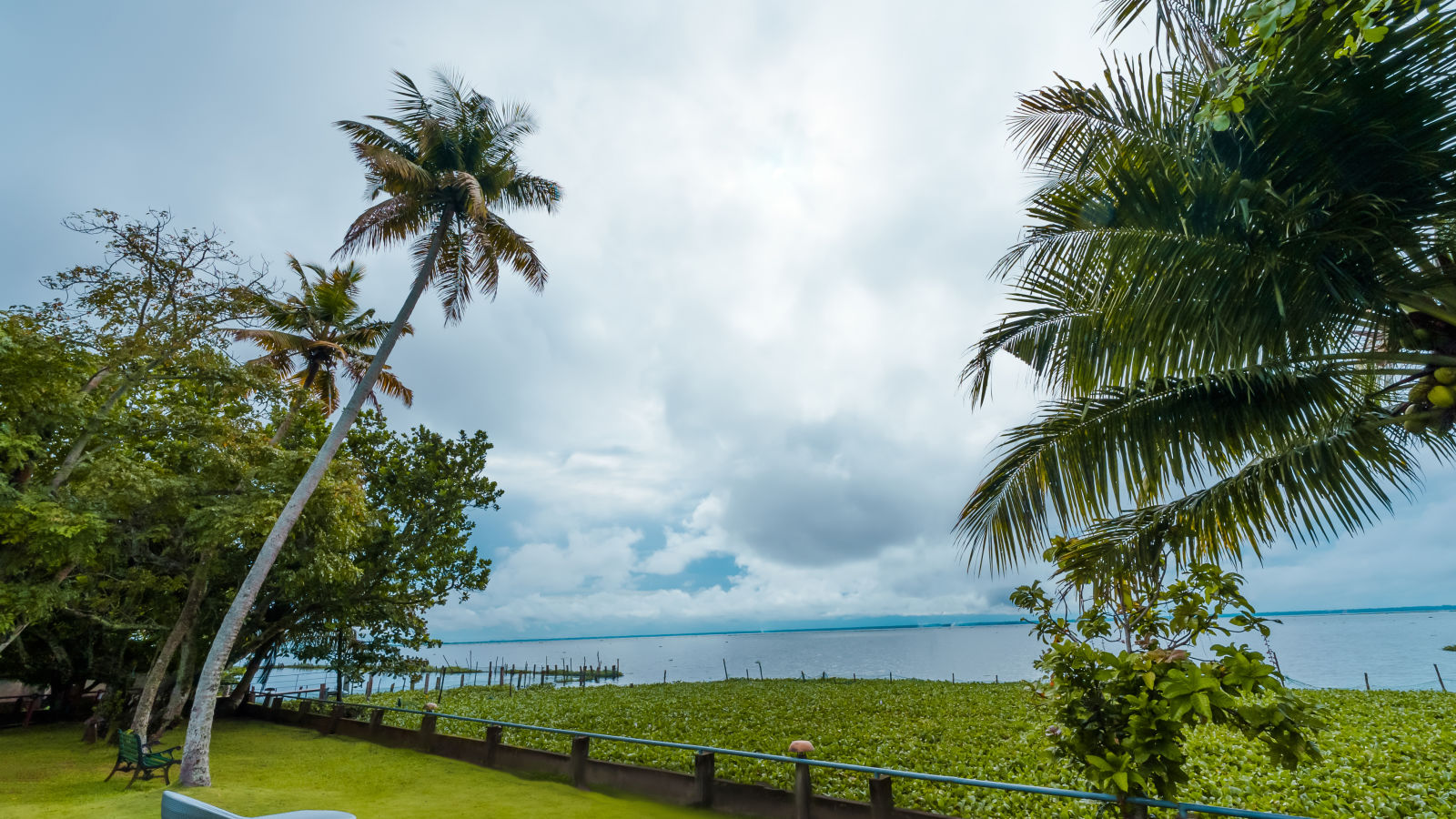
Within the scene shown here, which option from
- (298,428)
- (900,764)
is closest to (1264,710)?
(900,764)

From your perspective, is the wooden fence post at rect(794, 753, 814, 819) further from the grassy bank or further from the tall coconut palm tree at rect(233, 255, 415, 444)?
the tall coconut palm tree at rect(233, 255, 415, 444)

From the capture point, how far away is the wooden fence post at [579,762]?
7.55 metres

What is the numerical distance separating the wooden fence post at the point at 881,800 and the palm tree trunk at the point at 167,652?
1136cm

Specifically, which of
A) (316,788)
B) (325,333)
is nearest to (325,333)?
(325,333)

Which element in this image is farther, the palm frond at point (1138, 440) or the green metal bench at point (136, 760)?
the green metal bench at point (136, 760)

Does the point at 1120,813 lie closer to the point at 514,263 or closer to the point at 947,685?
the point at 514,263

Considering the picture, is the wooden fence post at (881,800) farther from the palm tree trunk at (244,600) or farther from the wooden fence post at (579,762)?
the palm tree trunk at (244,600)

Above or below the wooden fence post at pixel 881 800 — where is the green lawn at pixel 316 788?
below

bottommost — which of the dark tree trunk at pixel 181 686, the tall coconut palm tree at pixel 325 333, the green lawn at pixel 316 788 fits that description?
the green lawn at pixel 316 788

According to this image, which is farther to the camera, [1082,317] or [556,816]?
[556,816]

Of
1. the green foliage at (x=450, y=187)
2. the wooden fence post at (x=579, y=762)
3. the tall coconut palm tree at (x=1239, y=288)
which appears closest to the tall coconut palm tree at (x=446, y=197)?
the green foliage at (x=450, y=187)

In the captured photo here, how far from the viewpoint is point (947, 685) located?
2136cm

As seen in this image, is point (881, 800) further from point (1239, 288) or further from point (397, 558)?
point (397, 558)

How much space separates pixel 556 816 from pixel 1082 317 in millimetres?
6328
